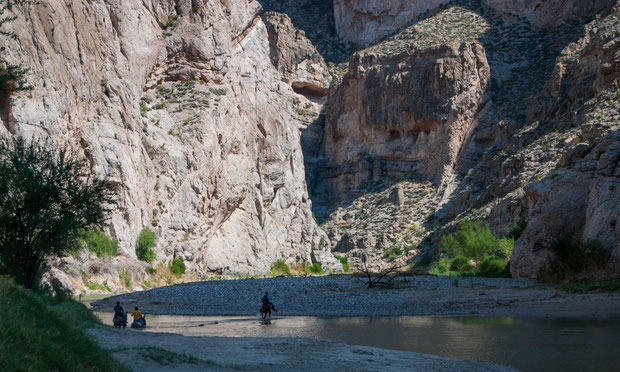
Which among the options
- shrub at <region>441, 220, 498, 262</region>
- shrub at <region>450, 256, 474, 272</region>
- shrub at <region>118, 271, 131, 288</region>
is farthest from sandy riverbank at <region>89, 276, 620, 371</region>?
shrub at <region>450, 256, 474, 272</region>

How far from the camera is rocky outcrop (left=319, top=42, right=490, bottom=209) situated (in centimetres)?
7962

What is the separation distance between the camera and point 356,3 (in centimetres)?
11081

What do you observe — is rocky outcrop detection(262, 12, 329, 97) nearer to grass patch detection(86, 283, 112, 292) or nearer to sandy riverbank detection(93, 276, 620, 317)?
sandy riverbank detection(93, 276, 620, 317)

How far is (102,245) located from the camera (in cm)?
3622

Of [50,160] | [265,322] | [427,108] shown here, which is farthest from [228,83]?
[265,322]

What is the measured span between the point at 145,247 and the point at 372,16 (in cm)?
8027

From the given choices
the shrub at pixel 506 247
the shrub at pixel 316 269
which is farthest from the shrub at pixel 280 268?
the shrub at pixel 506 247

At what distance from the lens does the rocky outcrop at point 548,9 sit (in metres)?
82.1

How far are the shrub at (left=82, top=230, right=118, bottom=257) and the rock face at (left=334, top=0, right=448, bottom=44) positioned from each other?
79783 mm

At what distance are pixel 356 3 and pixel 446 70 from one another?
120 ft

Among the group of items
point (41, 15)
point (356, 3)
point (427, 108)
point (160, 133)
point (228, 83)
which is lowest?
point (160, 133)

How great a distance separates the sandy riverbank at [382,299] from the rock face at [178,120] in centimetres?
739

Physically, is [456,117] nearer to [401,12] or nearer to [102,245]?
[401,12]

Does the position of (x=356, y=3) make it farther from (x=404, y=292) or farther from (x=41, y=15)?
(x=404, y=292)
